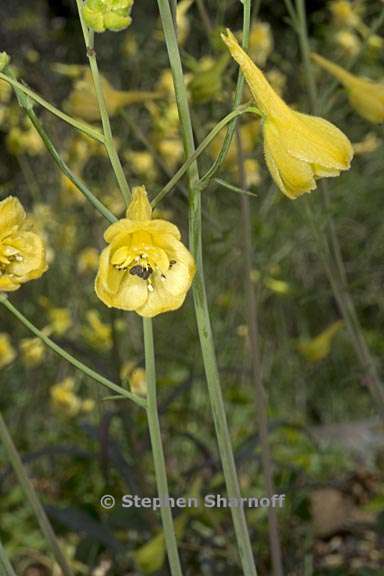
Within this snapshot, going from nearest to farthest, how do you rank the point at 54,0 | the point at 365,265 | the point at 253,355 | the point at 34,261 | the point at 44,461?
1. the point at 34,261
2. the point at 253,355
3. the point at 44,461
4. the point at 365,265
5. the point at 54,0

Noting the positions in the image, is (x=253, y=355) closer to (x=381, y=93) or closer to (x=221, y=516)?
(x=381, y=93)

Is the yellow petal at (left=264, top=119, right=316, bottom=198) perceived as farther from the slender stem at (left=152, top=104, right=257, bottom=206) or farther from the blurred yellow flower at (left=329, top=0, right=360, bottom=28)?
the blurred yellow flower at (left=329, top=0, right=360, bottom=28)

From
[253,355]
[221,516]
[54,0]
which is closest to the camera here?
[253,355]

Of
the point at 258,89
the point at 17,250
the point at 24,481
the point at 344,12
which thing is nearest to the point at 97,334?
the point at 344,12

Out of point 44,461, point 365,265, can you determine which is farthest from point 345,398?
point 44,461

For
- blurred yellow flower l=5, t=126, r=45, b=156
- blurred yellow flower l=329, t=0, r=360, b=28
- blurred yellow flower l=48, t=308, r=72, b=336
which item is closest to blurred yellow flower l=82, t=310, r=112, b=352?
blurred yellow flower l=48, t=308, r=72, b=336

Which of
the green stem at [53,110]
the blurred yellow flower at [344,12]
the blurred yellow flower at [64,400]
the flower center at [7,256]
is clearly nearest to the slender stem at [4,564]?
the flower center at [7,256]

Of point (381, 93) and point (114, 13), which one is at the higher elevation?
point (381, 93)

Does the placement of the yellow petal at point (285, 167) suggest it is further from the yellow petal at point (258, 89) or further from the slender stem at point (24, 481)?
the slender stem at point (24, 481)
